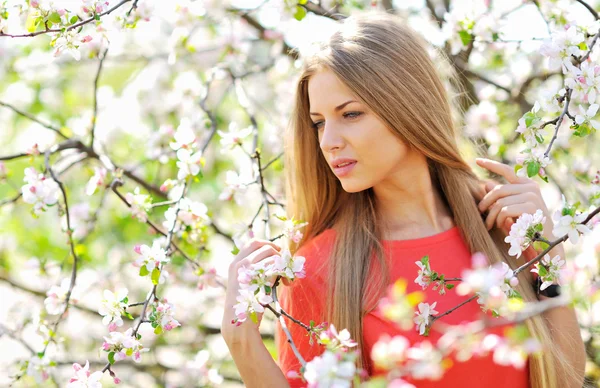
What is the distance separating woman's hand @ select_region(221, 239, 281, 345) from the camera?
1477 millimetres

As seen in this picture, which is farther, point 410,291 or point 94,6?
point 410,291

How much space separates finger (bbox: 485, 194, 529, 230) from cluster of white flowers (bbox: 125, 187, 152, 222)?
87 cm

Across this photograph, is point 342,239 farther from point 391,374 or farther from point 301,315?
point 391,374

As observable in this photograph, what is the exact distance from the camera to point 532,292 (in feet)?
5.65

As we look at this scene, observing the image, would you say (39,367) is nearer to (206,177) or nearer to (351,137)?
(351,137)

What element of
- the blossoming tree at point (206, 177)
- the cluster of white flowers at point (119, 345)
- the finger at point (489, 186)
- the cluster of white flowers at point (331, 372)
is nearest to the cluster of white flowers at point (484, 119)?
the blossoming tree at point (206, 177)

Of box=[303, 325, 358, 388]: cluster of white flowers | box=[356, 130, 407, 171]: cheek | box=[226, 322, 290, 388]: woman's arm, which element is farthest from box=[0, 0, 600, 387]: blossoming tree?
box=[356, 130, 407, 171]: cheek

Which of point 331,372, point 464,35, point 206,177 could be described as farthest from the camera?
point 206,177

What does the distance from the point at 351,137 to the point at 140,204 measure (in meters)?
0.57

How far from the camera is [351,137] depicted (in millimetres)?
1597

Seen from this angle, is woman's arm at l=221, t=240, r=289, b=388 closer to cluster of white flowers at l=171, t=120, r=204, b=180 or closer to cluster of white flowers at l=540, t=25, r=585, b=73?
cluster of white flowers at l=171, t=120, r=204, b=180

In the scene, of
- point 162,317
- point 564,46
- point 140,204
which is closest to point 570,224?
point 564,46

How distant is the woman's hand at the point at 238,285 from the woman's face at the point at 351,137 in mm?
265

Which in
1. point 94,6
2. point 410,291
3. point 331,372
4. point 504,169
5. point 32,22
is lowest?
point 504,169
